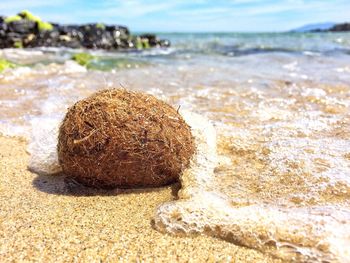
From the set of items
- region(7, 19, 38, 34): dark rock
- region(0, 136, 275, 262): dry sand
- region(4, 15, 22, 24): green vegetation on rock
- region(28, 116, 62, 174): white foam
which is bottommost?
region(0, 136, 275, 262): dry sand

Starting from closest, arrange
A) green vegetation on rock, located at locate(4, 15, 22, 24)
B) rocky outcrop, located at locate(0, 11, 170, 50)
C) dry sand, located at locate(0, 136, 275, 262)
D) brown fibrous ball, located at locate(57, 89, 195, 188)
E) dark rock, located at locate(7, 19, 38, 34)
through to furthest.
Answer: dry sand, located at locate(0, 136, 275, 262)
brown fibrous ball, located at locate(57, 89, 195, 188)
rocky outcrop, located at locate(0, 11, 170, 50)
dark rock, located at locate(7, 19, 38, 34)
green vegetation on rock, located at locate(4, 15, 22, 24)

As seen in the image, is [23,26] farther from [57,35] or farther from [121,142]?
[121,142]

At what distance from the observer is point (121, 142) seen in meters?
3.04

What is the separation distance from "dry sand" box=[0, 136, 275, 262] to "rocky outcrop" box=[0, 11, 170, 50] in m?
21.7

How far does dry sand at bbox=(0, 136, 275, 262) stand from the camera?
2373 millimetres

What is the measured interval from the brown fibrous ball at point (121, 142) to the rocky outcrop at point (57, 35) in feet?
71.2

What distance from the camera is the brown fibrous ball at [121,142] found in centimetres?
306

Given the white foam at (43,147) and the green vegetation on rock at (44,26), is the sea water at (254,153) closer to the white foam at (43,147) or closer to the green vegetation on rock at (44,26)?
the white foam at (43,147)

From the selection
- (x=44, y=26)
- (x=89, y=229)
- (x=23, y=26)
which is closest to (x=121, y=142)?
(x=89, y=229)

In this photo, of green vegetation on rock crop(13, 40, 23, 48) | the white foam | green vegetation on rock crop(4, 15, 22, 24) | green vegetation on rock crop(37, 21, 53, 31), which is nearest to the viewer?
the white foam

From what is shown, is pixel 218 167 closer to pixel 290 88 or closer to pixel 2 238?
pixel 2 238

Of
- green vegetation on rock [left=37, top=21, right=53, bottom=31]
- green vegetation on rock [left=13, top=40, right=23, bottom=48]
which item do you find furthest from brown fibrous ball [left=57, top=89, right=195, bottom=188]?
green vegetation on rock [left=37, top=21, right=53, bottom=31]

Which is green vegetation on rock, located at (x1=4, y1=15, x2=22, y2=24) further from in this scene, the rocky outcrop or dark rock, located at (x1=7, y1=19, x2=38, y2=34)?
dark rock, located at (x1=7, y1=19, x2=38, y2=34)

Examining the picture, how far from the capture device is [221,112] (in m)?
5.88
